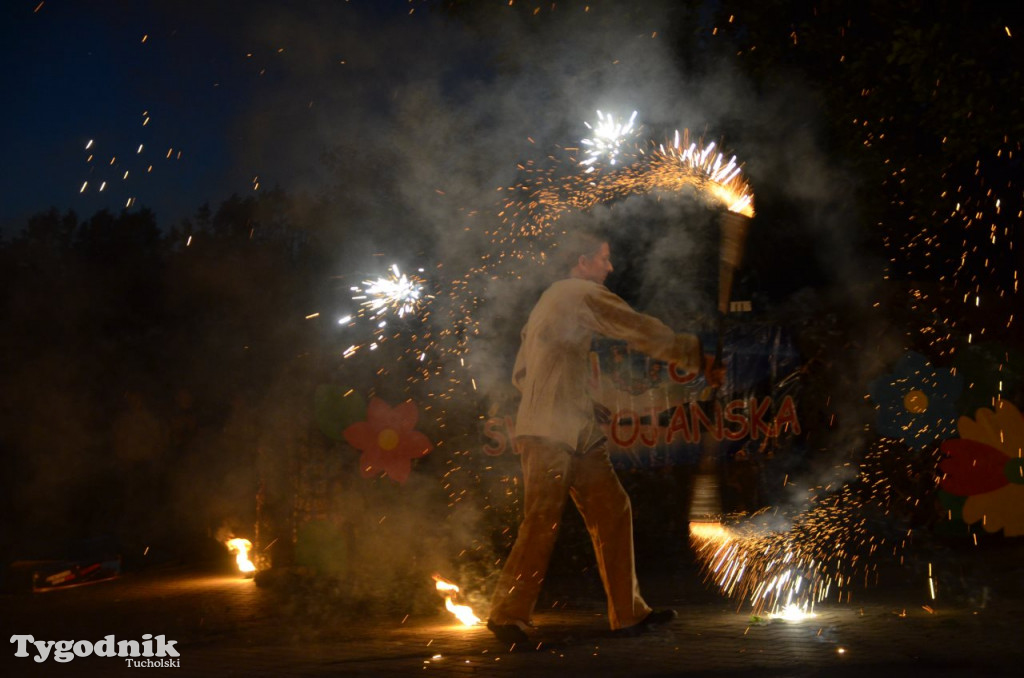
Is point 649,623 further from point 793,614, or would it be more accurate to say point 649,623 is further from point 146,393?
point 146,393

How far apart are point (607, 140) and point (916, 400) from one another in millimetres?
5059

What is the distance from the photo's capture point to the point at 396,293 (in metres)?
9.05

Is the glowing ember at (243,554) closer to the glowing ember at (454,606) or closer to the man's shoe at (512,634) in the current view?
the glowing ember at (454,606)

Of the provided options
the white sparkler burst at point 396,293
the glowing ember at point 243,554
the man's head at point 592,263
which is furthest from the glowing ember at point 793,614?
the glowing ember at point 243,554

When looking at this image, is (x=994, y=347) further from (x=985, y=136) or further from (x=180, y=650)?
(x=180, y=650)

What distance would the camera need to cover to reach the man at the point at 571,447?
562 centimetres

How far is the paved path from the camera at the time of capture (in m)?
4.96

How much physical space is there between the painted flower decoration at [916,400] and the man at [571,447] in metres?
6.32

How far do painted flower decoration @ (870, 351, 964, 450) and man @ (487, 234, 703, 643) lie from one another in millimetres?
6320

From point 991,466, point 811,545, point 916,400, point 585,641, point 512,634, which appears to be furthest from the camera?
point 916,400

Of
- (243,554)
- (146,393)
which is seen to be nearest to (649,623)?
(243,554)

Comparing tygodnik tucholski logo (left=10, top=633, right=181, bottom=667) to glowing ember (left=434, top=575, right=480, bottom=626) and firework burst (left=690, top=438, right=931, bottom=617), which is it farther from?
firework burst (left=690, top=438, right=931, bottom=617)

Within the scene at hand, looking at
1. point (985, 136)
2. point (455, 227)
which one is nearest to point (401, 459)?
point (455, 227)

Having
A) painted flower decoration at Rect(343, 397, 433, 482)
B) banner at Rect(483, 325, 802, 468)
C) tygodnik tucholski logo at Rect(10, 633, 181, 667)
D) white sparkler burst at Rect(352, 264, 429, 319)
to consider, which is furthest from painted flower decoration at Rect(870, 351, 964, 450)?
tygodnik tucholski logo at Rect(10, 633, 181, 667)
